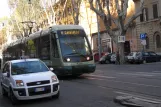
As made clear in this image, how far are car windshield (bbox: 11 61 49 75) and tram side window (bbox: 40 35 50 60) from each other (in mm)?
8304

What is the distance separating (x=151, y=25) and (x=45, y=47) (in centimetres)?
2682

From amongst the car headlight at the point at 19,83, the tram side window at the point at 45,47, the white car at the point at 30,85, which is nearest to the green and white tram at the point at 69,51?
the tram side window at the point at 45,47

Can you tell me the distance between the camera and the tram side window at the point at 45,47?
20.5m

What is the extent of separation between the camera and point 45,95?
10.7 metres

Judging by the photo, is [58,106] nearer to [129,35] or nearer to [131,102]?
[131,102]

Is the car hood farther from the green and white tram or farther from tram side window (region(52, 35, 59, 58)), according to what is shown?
tram side window (region(52, 35, 59, 58))

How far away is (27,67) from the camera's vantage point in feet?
38.6

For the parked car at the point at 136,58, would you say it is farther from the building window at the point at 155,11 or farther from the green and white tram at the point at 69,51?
the green and white tram at the point at 69,51

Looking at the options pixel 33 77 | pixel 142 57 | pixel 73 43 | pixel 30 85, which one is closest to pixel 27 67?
pixel 33 77

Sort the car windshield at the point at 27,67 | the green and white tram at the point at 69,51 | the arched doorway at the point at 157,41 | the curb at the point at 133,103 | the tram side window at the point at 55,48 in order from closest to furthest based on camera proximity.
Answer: the curb at the point at 133,103
the car windshield at the point at 27,67
the green and white tram at the point at 69,51
the tram side window at the point at 55,48
the arched doorway at the point at 157,41

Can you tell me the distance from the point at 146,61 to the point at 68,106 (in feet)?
94.8

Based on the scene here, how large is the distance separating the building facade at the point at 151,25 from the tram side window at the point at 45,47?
2477 centimetres

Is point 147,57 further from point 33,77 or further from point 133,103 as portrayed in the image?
point 133,103

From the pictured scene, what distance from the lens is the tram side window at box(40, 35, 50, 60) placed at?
2048 centimetres
